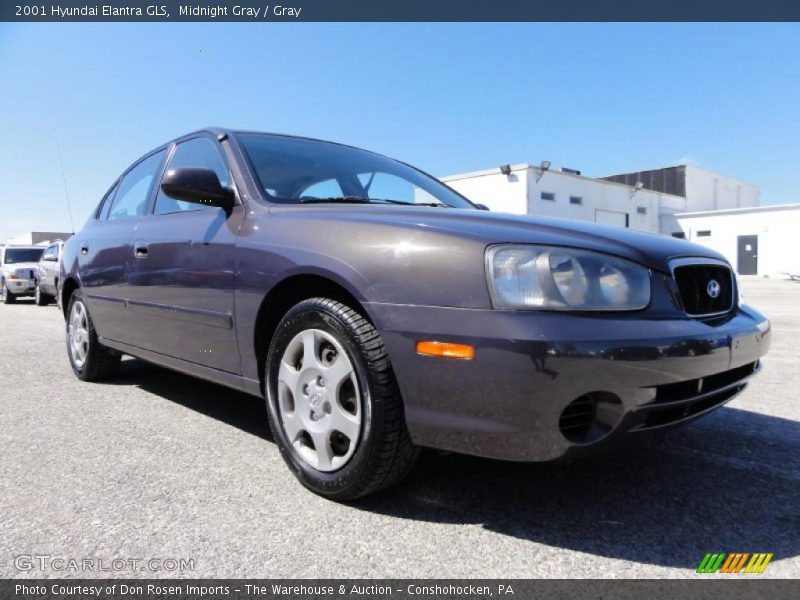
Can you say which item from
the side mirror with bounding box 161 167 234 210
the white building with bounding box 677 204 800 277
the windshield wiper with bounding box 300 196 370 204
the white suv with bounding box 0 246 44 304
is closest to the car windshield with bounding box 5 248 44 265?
the white suv with bounding box 0 246 44 304

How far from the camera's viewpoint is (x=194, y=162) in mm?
3158

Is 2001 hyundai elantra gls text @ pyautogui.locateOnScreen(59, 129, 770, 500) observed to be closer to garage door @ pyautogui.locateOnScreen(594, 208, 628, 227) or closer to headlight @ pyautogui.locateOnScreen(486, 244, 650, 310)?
headlight @ pyautogui.locateOnScreen(486, 244, 650, 310)

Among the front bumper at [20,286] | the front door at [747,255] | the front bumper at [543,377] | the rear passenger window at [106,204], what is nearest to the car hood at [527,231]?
the front bumper at [543,377]

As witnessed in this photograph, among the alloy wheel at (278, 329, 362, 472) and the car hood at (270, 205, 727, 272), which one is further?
the alloy wheel at (278, 329, 362, 472)

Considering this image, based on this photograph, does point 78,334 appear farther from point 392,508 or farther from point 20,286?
point 20,286

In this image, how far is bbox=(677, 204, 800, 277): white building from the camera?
24.5 m

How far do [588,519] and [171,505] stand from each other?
4.82 feet

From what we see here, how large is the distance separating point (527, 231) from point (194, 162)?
215cm

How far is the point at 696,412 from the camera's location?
1874 mm

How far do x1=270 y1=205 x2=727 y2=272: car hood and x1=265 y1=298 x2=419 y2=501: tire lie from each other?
37 cm

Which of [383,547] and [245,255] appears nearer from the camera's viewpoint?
[383,547]

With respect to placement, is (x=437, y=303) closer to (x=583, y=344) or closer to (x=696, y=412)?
(x=583, y=344)

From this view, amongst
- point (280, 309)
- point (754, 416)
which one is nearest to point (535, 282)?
point (280, 309)

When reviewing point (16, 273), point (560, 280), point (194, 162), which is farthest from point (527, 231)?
point (16, 273)
